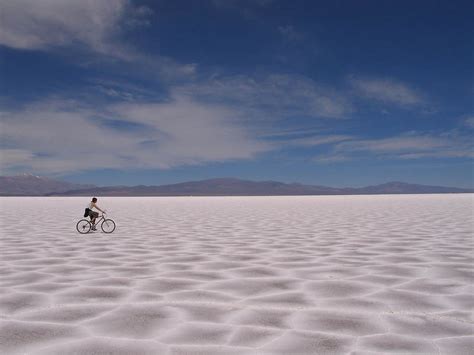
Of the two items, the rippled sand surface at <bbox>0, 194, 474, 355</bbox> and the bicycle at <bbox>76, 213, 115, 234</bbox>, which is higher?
the bicycle at <bbox>76, 213, 115, 234</bbox>

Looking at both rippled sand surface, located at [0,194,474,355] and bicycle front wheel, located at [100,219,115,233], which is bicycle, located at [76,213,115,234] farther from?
rippled sand surface, located at [0,194,474,355]

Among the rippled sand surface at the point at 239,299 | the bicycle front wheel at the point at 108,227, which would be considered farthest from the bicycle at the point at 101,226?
the rippled sand surface at the point at 239,299

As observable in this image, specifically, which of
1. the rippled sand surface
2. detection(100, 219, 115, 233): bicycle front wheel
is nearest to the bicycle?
detection(100, 219, 115, 233): bicycle front wheel

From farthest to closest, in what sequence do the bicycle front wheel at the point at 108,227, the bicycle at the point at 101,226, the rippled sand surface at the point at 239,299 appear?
the bicycle front wheel at the point at 108,227
the bicycle at the point at 101,226
the rippled sand surface at the point at 239,299

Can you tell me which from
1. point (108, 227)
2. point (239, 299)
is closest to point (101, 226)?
point (108, 227)

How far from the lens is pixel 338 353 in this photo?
3.74 m

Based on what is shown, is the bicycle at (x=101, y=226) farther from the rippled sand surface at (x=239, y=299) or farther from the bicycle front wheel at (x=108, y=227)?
the rippled sand surface at (x=239, y=299)

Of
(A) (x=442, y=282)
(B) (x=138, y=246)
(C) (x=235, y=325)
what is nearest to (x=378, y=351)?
(C) (x=235, y=325)

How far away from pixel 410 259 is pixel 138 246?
6.36m

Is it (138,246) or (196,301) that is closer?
(196,301)

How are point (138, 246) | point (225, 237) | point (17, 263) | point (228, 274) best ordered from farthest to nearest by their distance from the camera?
point (225, 237) < point (138, 246) < point (17, 263) < point (228, 274)

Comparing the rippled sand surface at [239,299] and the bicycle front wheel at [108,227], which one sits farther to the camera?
the bicycle front wheel at [108,227]

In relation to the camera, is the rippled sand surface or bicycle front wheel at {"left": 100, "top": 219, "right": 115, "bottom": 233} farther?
bicycle front wheel at {"left": 100, "top": 219, "right": 115, "bottom": 233}

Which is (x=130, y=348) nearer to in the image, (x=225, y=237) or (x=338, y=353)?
(x=338, y=353)
